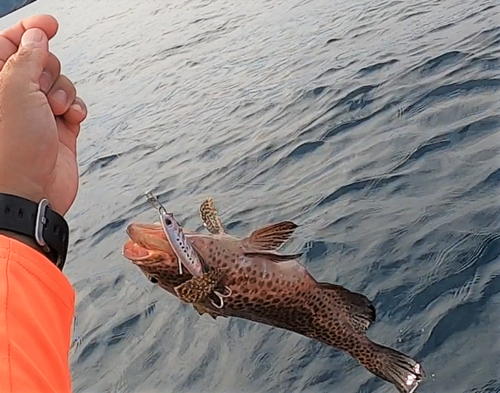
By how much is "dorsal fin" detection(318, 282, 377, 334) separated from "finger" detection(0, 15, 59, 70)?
146 centimetres

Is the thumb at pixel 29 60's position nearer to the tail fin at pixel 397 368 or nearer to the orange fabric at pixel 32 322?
the orange fabric at pixel 32 322

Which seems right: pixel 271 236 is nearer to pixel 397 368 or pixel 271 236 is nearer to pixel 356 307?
pixel 356 307

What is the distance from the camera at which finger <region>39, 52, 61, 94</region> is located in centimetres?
237

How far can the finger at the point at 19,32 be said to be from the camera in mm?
2473

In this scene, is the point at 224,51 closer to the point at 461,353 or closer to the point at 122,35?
the point at 122,35

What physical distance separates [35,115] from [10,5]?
6680cm

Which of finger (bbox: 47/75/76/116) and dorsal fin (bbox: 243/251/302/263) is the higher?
finger (bbox: 47/75/76/116)

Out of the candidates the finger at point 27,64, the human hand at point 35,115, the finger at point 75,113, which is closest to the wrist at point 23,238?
the human hand at point 35,115

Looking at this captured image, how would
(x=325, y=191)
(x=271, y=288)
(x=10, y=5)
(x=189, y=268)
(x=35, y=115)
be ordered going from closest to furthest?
(x=35, y=115) < (x=189, y=268) < (x=271, y=288) < (x=325, y=191) < (x=10, y=5)

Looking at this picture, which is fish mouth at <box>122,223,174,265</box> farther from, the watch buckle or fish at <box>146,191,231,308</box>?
the watch buckle

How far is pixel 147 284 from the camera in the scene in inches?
254

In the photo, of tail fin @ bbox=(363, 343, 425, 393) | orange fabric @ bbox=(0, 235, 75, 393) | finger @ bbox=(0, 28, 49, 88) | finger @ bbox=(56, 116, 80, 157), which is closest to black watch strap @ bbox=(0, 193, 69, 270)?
orange fabric @ bbox=(0, 235, 75, 393)

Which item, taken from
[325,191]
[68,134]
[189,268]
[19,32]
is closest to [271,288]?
[189,268]

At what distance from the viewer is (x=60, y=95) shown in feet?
8.01
